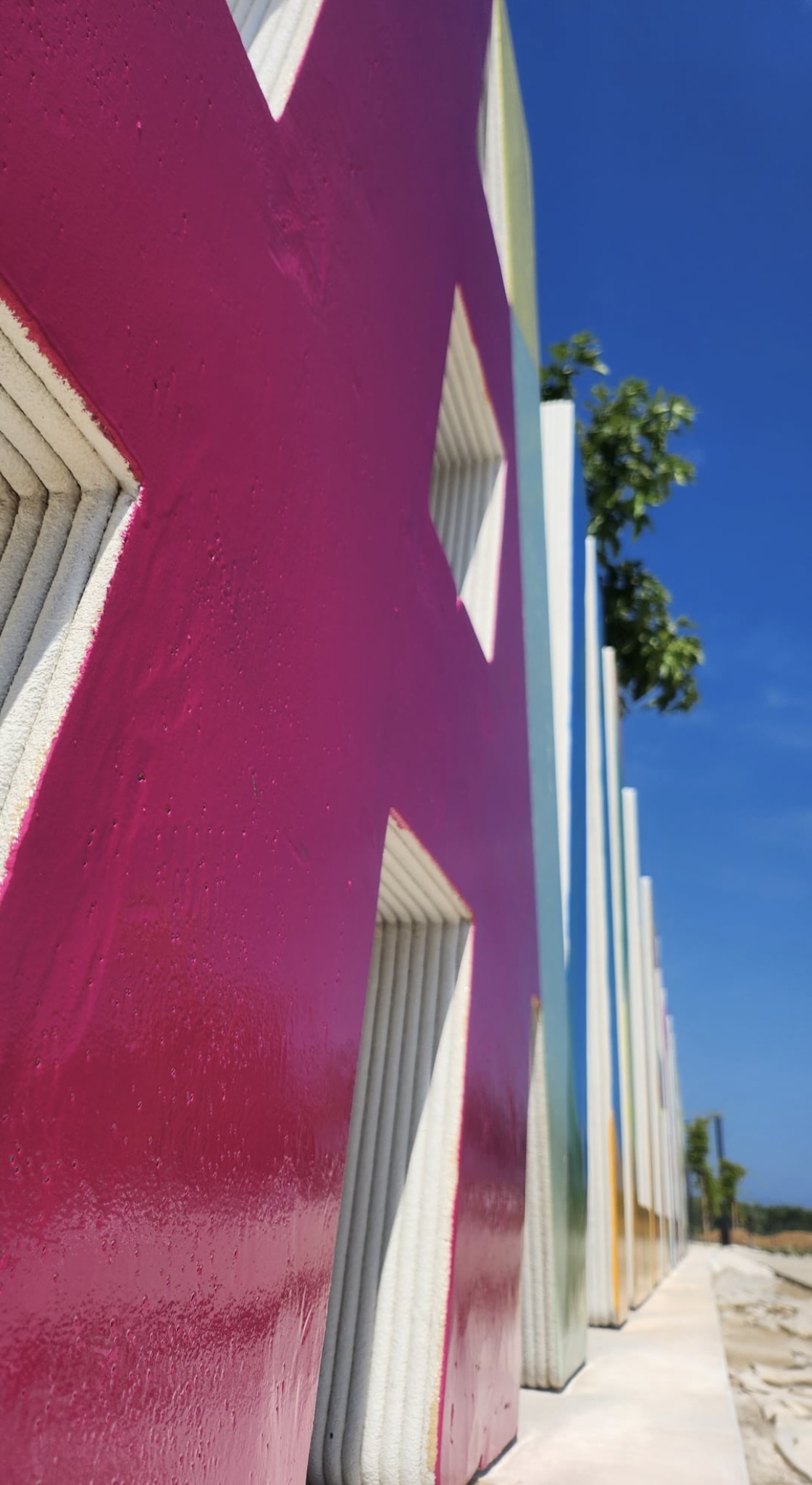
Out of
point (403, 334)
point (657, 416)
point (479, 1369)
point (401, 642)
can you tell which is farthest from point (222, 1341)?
point (657, 416)

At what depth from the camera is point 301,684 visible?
9.78 feet

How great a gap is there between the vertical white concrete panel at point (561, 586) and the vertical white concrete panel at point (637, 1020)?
8.00 meters

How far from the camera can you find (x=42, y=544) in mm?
2162

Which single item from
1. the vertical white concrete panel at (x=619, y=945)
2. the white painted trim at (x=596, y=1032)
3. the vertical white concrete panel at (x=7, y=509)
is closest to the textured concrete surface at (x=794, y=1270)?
the vertical white concrete panel at (x=619, y=945)

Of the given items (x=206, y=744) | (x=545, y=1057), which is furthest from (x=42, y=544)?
(x=545, y=1057)

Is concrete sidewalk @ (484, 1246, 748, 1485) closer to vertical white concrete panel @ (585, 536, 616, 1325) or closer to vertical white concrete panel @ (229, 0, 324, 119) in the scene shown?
vertical white concrete panel @ (585, 536, 616, 1325)

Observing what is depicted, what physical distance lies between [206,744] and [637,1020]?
16.6 metres

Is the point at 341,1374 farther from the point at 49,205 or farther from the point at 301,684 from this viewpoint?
the point at 49,205

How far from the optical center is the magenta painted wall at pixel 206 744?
6.10 ft

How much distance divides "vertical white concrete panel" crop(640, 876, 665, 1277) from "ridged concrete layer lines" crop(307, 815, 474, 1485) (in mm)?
16082

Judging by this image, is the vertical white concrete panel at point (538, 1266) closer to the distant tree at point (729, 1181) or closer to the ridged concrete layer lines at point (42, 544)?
the ridged concrete layer lines at point (42, 544)

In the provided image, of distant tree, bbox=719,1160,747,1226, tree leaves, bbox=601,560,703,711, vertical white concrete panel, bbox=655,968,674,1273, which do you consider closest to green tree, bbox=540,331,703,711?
tree leaves, bbox=601,560,703,711

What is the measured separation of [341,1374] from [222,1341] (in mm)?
1955

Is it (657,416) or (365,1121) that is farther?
(657,416)
